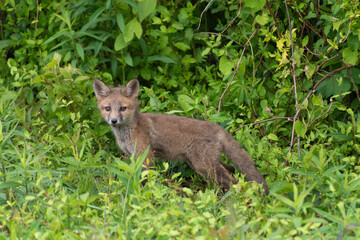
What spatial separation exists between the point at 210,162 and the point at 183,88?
1984 mm

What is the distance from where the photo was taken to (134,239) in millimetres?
4160

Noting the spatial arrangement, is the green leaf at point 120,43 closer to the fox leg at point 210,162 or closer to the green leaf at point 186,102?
the green leaf at point 186,102

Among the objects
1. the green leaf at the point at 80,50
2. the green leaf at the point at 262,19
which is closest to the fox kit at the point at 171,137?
the green leaf at the point at 80,50

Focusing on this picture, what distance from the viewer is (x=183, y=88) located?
25.9 feet

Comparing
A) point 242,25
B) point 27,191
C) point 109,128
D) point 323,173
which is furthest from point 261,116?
point 27,191

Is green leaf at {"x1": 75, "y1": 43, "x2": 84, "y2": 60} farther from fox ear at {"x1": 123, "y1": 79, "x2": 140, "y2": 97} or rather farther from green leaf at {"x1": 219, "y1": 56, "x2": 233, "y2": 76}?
green leaf at {"x1": 219, "y1": 56, "x2": 233, "y2": 76}

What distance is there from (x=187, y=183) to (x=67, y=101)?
199 centimetres

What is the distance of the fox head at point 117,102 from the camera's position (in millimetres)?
6508

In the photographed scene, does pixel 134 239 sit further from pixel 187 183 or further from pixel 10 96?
pixel 10 96

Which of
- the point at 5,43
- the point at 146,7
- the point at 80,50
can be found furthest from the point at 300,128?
the point at 5,43

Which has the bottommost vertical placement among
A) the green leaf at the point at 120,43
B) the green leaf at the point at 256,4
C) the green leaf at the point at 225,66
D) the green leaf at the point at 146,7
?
the green leaf at the point at 225,66

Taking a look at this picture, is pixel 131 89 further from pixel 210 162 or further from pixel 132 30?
pixel 210 162

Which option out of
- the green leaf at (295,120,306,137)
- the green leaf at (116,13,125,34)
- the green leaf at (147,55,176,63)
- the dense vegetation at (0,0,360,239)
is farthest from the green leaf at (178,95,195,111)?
the green leaf at (295,120,306,137)

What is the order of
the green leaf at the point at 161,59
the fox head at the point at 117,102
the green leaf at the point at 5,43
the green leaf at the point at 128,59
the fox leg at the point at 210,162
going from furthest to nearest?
the green leaf at the point at 5,43, the green leaf at the point at 161,59, the green leaf at the point at 128,59, the fox head at the point at 117,102, the fox leg at the point at 210,162
